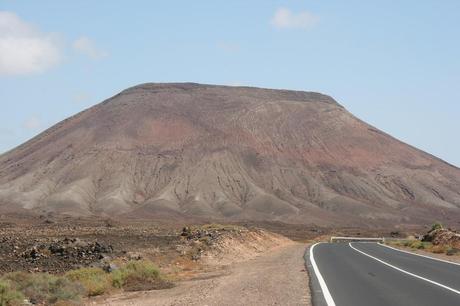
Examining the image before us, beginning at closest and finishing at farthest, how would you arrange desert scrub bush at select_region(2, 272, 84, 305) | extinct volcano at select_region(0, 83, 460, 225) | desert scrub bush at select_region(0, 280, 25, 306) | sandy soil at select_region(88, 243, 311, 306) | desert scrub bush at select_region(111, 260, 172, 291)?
sandy soil at select_region(88, 243, 311, 306) < desert scrub bush at select_region(0, 280, 25, 306) < desert scrub bush at select_region(2, 272, 84, 305) < desert scrub bush at select_region(111, 260, 172, 291) < extinct volcano at select_region(0, 83, 460, 225)

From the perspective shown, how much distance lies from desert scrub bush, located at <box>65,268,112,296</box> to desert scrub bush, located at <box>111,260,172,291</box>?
1.19ft

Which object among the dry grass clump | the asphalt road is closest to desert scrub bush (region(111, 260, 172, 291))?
the dry grass clump

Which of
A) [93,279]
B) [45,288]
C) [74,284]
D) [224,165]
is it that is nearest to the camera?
[45,288]

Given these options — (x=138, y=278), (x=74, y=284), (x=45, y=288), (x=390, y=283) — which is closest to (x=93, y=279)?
(x=138, y=278)

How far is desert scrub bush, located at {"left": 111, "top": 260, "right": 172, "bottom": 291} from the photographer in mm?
21344

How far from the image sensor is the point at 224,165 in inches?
5364

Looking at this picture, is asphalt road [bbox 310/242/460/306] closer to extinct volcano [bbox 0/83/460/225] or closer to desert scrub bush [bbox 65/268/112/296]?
desert scrub bush [bbox 65/268/112/296]

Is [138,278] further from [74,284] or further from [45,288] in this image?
[45,288]

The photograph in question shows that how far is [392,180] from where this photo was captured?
147m

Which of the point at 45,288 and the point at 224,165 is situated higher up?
the point at 224,165

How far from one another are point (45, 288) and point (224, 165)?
386ft

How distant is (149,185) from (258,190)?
22201 millimetres

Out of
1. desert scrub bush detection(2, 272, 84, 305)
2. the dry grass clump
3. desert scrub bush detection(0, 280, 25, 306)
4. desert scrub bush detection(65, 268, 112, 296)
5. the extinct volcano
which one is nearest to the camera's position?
desert scrub bush detection(0, 280, 25, 306)

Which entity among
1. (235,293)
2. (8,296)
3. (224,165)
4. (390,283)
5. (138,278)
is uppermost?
(224,165)
